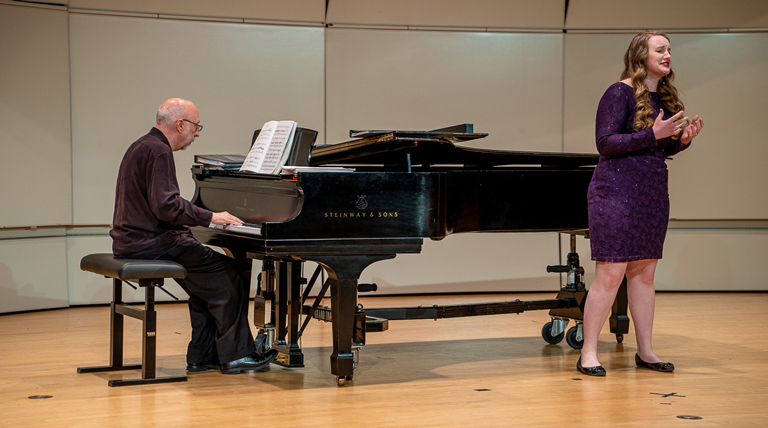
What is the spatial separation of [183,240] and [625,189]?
2.05 m

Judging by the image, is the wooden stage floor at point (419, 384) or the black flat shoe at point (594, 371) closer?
the wooden stage floor at point (419, 384)

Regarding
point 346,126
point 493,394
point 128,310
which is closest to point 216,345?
point 128,310

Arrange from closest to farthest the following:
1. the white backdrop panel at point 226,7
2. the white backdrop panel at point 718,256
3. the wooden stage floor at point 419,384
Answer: the wooden stage floor at point 419,384
the white backdrop panel at point 226,7
the white backdrop panel at point 718,256

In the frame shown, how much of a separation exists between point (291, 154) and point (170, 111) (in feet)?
2.09

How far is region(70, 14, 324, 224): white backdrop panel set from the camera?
236 inches

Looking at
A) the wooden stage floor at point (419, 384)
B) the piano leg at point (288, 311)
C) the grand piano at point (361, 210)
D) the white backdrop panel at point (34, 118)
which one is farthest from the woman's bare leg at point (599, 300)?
the white backdrop panel at point (34, 118)

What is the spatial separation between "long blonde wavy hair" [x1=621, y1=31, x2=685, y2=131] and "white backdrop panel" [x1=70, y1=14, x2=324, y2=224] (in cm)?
330

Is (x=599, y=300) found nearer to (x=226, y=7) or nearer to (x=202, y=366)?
(x=202, y=366)

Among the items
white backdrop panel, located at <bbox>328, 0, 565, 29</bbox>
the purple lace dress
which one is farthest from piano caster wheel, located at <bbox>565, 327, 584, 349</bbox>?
white backdrop panel, located at <bbox>328, 0, 565, 29</bbox>

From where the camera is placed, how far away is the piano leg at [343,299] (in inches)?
135

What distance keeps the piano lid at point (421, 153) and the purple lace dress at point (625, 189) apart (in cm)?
54

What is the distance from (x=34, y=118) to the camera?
226 inches

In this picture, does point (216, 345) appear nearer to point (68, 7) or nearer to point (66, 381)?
point (66, 381)

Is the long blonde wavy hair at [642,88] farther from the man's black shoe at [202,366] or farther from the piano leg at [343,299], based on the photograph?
the man's black shoe at [202,366]
